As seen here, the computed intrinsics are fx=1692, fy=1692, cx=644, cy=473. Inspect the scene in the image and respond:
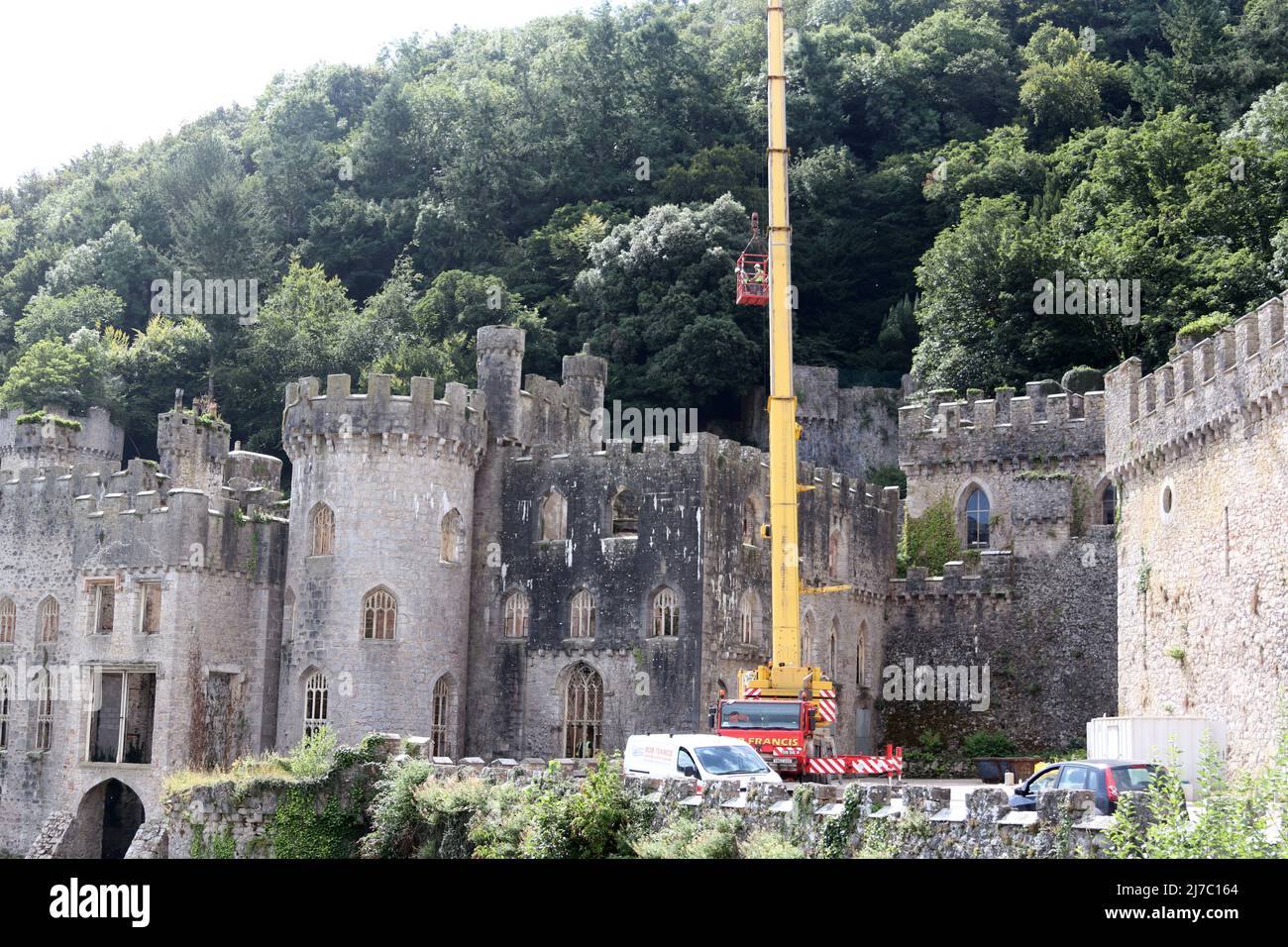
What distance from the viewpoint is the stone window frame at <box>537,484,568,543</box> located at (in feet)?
147

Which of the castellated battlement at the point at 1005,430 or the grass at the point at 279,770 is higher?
the castellated battlement at the point at 1005,430

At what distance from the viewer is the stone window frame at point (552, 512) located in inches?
1759

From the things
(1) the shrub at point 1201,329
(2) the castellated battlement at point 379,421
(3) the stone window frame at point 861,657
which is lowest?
(3) the stone window frame at point 861,657

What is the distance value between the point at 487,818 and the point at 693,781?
18.2 feet

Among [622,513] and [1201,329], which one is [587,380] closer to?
[622,513]

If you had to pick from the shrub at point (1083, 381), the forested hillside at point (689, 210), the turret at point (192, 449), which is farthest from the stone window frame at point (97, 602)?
the shrub at point (1083, 381)

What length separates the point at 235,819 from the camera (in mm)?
34781

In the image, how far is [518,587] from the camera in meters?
44.7

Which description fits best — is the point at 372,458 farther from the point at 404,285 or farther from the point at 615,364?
the point at 404,285

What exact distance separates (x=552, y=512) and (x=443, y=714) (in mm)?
5992

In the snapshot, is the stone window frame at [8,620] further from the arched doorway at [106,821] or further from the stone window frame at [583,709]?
the stone window frame at [583,709]

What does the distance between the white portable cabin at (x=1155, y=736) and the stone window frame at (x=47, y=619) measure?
29.1 m

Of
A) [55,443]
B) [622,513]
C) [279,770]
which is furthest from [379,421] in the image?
[55,443]
